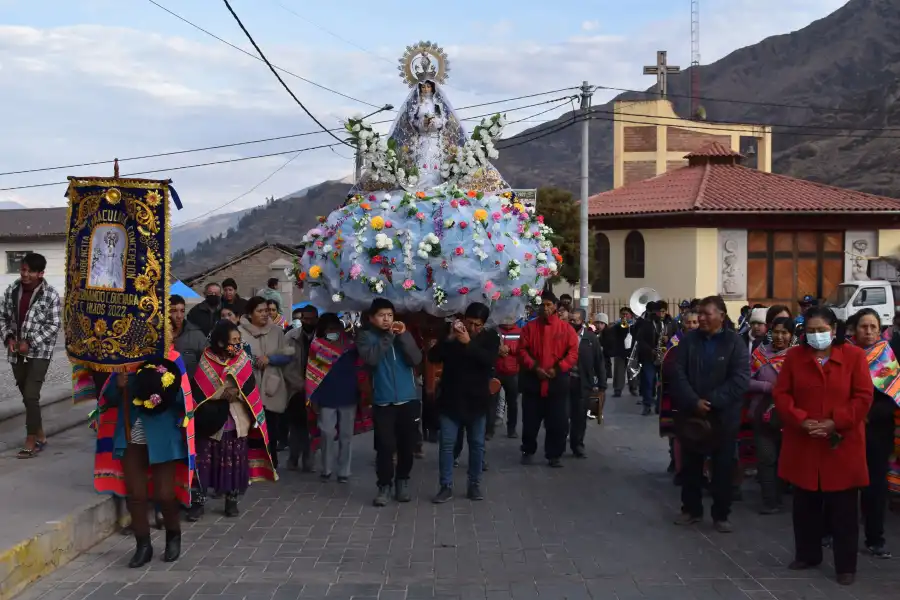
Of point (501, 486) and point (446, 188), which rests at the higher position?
point (446, 188)

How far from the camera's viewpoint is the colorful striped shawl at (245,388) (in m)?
7.46

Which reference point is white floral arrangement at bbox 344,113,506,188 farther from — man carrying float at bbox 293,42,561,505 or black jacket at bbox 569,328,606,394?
black jacket at bbox 569,328,606,394

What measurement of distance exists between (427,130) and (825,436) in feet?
17.6

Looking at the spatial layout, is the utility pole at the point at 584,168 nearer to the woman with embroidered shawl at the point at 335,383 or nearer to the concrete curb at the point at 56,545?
the woman with embroidered shawl at the point at 335,383

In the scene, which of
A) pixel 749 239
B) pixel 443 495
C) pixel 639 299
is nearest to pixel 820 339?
pixel 443 495

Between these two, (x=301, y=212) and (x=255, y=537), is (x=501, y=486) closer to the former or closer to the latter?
(x=255, y=537)

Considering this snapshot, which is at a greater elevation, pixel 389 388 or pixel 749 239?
pixel 749 239

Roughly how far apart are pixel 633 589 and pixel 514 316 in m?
3.87

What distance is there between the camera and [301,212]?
3548 inches

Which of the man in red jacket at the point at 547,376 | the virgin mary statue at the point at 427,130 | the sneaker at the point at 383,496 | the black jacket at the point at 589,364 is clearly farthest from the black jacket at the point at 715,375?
the black jacket at the point at 589,364

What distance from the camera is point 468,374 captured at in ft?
28.0

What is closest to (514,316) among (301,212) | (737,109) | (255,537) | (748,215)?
(255,537)

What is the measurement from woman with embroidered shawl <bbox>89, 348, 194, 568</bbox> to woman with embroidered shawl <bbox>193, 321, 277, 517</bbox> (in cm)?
79

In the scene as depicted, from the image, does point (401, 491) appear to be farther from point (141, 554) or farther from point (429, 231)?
point (141, 554)
